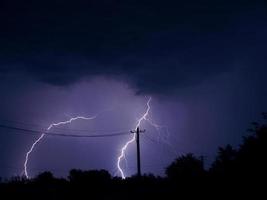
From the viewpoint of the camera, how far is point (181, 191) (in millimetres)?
20297

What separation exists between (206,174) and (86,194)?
46.8ft

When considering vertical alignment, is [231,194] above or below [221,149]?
below

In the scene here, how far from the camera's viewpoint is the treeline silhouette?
15.7m

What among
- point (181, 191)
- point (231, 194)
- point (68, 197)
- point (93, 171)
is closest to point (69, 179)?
point (93, 171)

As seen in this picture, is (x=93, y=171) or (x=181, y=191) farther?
(x=93, y=171)

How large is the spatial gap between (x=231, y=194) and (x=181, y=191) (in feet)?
15.0

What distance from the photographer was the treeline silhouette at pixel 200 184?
15.7 meters

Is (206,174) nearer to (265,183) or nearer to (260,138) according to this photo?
(260,138)

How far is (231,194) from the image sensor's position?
16047 mm

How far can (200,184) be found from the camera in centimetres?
1903

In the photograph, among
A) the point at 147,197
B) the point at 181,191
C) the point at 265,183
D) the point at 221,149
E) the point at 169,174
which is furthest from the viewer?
the point at 169,174

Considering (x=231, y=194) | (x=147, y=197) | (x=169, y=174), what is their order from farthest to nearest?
1. (x=169, y=174)
2. (x=147, y=197)
3. (x=231, y=194)

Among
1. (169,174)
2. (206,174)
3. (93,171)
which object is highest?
(93,171)

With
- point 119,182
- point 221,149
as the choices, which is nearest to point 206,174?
point 221,149
